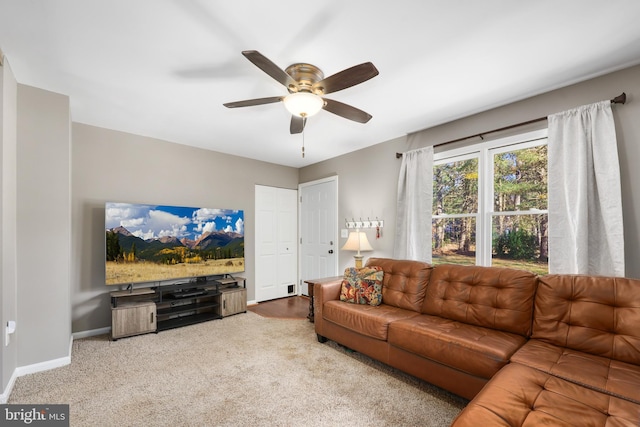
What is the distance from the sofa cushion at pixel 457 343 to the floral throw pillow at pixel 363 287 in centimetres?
58

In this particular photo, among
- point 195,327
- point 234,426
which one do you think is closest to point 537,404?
point 234,426

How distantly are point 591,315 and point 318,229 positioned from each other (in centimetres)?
370

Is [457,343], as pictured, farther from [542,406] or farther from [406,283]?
[406,283]

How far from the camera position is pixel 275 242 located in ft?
17.0

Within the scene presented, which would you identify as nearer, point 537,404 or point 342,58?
point 537,404

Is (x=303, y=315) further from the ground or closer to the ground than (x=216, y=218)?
closer to the ground

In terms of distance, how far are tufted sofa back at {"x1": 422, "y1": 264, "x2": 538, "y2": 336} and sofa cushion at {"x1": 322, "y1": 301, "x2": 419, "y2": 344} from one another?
30 cm

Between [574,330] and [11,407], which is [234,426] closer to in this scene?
[11,407]

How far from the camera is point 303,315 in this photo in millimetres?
4137

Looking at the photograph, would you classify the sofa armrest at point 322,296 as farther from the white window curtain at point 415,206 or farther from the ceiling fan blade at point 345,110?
the ceiling fan blade at point 345,110

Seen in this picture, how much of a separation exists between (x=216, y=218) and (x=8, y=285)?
2245 mm

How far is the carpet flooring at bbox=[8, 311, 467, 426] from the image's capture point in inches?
74.5

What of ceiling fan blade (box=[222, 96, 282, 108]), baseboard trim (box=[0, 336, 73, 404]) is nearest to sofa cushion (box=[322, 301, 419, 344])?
ceiling fan blade (box=[222, 96, 282, 108])

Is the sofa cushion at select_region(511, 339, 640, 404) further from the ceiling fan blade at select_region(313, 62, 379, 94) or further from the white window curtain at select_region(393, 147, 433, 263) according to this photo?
the ceiling fan blade at select_region(313, 62, 379, 94)
